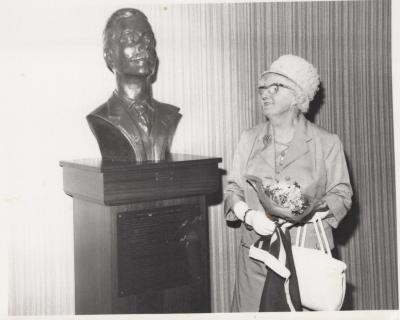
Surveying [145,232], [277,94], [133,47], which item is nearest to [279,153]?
[277,94]

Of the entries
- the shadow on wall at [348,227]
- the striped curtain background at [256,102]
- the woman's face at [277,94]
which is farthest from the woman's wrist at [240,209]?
the shadow on wall at [348,227]

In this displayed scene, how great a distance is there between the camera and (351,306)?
2621mm

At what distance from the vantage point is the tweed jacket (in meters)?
1.86

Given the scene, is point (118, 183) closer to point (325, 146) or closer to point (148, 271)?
point (148, 271)

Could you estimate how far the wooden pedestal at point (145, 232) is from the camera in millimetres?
1859

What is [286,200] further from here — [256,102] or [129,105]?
[256,102]

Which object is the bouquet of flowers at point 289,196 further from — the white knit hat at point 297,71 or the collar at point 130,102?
the collar at point 130,102

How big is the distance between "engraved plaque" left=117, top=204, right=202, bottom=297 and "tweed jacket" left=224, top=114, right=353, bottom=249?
20 cm

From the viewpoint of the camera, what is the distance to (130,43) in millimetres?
2014

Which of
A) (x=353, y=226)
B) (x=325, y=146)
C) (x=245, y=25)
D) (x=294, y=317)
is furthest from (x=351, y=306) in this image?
(x=245, y=25)

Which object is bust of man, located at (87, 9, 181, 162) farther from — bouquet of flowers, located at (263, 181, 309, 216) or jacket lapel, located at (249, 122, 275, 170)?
bouquet of flowers, located at (263, 181, 309, 216)

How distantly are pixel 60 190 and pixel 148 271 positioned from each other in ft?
2.26

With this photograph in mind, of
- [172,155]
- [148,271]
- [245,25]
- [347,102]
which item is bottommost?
[148,271]

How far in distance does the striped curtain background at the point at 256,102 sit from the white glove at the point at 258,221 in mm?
652
